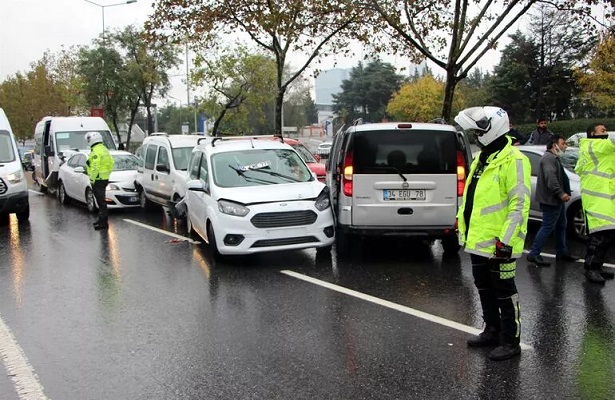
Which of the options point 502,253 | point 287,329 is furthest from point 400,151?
point 502,253

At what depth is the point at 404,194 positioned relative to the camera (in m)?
8.15

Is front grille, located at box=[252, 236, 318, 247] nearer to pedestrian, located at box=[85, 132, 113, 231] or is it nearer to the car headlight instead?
the car headlight

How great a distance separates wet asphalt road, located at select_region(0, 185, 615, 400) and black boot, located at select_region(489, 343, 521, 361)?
61 millimetres

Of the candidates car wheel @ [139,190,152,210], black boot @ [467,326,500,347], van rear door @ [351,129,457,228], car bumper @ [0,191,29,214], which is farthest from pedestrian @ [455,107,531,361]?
car wheel @ [139,190,152,210]

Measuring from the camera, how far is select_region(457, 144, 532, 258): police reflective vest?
15.5 feet

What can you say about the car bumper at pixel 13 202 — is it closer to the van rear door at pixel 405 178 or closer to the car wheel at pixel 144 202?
the car wheel at pixel 144 202

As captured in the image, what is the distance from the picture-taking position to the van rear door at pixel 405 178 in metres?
8.14

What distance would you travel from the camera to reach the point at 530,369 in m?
4.66

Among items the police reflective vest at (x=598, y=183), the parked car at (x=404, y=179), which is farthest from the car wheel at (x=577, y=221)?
the parked car at (x=404, y=179)

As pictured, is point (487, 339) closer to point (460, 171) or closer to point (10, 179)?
point (460, 171)

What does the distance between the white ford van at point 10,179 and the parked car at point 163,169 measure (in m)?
2.60

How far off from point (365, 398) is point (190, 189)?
586cm

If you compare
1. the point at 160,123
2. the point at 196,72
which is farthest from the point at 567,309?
the point at 160,123

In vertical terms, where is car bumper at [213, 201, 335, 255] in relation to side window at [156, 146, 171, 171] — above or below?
below
